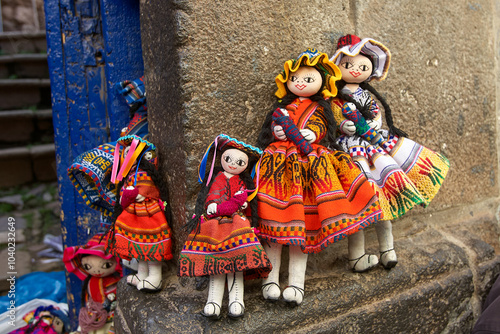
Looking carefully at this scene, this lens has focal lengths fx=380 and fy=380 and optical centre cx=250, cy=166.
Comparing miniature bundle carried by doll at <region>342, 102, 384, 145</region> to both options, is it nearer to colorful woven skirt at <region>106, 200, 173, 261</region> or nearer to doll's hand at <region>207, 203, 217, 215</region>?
doll's hand at <region>207, 203, 217, 215</region>

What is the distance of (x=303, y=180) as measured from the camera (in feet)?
4.74

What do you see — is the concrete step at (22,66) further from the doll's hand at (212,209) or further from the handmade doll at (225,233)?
the doll's hand at (212,209)

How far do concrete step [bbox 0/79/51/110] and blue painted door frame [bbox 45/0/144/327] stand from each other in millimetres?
3412

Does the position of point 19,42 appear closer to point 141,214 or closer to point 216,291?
point 141,214

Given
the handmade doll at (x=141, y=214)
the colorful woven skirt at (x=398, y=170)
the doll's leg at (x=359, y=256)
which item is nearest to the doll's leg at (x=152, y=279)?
the handmade doll at (x=141, y=214)

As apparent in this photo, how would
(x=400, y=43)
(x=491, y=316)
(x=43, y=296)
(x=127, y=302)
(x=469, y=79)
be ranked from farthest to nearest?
(x=43, y=296), (x=469, y=79), (x=400, y=43), (x=127, y=302), (x=491, y=316)

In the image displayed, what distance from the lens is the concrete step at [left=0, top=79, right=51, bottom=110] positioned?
4855 mm

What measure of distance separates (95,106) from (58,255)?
5.67ft

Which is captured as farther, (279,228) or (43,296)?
(43,296)

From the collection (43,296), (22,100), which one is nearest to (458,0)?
(43,296)

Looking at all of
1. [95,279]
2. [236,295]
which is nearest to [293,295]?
[236,295]

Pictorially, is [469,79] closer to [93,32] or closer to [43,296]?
[93,32]

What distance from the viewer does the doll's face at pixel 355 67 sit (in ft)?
5.13

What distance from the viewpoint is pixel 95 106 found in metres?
2.05
